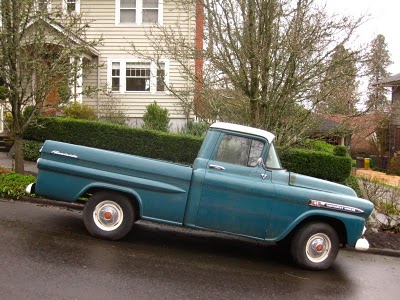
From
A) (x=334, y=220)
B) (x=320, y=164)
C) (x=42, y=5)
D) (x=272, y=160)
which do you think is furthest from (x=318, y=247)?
→ (x=320, y=164)

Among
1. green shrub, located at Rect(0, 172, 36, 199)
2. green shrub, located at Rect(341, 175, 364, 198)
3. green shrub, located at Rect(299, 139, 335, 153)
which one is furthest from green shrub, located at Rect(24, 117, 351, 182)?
green shrub, located at Rect(0, 172, 36, 199)

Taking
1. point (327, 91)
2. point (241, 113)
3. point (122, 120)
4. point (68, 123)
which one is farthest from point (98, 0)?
point (327, 91)

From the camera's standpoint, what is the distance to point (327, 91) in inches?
379

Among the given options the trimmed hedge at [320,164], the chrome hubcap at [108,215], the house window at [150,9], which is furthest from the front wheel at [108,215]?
the house window at [150,9]

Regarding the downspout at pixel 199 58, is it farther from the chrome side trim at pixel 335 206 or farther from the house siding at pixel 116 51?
the house siding at pixel 116 51

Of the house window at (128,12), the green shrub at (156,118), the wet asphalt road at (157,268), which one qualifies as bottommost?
the wet asphalt road at (157,268)

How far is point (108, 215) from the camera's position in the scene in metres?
6.43

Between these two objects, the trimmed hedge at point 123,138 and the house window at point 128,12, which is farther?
the house window at point 128,12

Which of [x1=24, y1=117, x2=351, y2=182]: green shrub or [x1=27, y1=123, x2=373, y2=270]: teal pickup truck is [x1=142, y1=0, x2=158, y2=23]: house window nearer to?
[x1=24, y1=117, x2=351, y2=182]: green shrub

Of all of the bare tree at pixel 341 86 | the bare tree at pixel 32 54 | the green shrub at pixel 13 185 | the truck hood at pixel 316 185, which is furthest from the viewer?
the bare tree at pixel 341 86

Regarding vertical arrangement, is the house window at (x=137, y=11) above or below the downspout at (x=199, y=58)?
above

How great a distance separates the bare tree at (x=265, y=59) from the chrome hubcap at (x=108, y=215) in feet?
15.1

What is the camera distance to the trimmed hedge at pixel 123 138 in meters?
14.5

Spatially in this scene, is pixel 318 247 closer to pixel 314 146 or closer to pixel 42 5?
pixel 42 5
